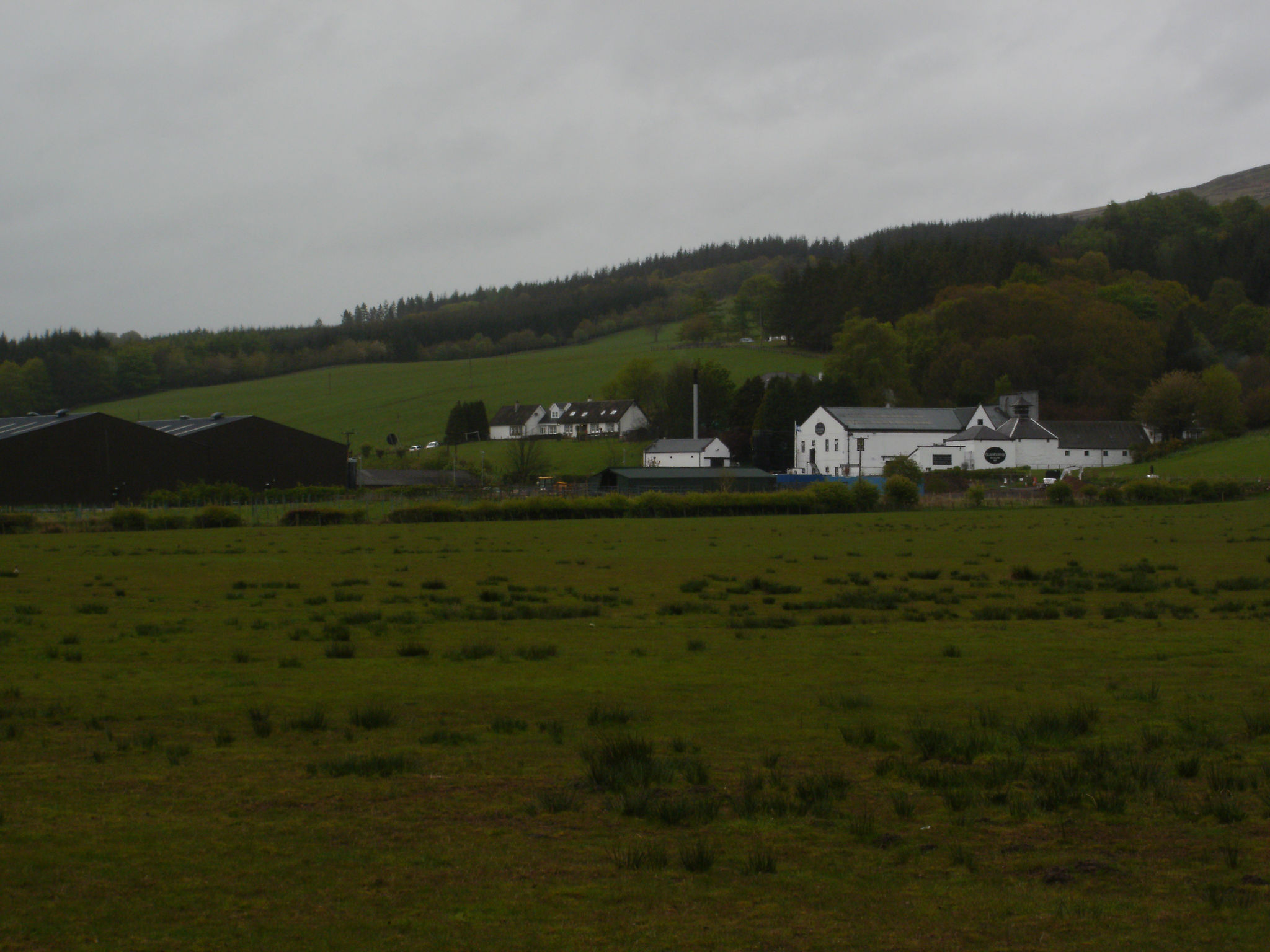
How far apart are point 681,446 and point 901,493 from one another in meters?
46.5

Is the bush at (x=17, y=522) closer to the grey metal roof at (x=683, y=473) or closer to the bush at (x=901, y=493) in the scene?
the grey metal roof at (x=683, y=473)

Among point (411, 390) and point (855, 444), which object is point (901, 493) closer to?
point (855, 444)

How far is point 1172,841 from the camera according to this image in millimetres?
7484

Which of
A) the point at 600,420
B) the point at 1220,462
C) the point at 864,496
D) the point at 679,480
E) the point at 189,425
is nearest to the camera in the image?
the point at 864,496

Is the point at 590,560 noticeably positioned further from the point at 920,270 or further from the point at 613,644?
the point at 920,270

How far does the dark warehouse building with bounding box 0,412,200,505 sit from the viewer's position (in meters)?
74.8

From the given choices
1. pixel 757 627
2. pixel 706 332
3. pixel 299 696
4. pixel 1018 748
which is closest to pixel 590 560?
Result: pixel 757 627

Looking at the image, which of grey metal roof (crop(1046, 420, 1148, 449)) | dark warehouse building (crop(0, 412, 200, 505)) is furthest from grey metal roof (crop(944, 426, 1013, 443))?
dark warehouse building (crop(0, 412, 200, 505))

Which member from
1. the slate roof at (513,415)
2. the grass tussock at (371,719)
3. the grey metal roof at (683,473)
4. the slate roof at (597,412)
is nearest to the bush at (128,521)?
the grey metal roof at (683,473)

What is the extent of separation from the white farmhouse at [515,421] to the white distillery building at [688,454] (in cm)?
2791

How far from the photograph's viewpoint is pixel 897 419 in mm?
114875

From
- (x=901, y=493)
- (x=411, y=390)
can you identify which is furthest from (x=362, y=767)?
(x=411, y=390)

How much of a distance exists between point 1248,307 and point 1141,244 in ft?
105

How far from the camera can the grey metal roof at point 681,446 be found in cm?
11388
